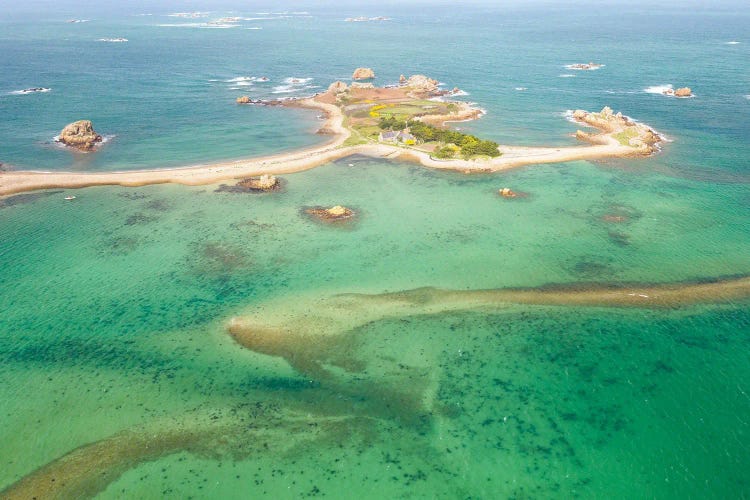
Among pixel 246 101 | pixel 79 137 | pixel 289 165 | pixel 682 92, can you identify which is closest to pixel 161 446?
pixel 289 165

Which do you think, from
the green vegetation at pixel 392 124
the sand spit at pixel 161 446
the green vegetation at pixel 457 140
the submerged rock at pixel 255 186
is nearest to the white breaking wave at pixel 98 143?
the submerged rock at pixel 255 186

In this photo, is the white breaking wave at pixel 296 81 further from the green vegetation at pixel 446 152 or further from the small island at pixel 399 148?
the green vegetation at pixel 446 152

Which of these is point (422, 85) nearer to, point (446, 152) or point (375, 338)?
point (446, 152)

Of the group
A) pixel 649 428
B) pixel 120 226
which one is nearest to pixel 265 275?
pixel 120 226

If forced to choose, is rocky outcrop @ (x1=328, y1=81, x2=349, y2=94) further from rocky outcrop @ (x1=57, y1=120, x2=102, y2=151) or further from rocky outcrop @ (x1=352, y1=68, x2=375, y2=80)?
rocky outcrop @ (x1=57, y1=120, x2=102, y2=151)

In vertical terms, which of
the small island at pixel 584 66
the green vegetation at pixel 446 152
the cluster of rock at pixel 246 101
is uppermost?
the small island at pixel 584 66

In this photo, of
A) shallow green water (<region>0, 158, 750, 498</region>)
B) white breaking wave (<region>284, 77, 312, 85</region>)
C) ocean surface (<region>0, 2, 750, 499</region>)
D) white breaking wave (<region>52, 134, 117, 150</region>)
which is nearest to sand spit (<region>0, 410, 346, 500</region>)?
ocean surface (<region>0, 2, 750, 499</region>)
